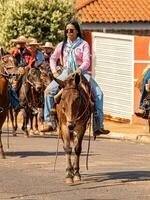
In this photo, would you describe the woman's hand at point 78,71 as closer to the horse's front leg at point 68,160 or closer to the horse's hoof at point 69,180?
the horse's front leg at point 68,160

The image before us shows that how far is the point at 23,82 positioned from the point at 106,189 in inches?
515

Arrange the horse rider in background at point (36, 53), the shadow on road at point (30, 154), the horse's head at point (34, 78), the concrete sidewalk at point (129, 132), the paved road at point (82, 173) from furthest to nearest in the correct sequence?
the horse rider in background at point (36, 53) → the horse's head at point (34, 78) → the concrete sidewalk at point (129, 132) → the shadow on road at point (30, 154) → the paved road at point (82, 173)

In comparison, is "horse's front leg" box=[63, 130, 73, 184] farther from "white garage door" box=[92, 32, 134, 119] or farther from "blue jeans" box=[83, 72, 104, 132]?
"white garage door" box=[92, 32, 134, 119]

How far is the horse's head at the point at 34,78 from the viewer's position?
26938 millimetres

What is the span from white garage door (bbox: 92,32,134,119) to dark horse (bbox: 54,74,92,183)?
1606 centimetres

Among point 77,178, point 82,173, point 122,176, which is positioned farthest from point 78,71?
point 82,173

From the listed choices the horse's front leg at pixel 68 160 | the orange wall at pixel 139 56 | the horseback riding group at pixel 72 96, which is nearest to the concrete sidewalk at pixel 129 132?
the orange wall at pixel 139 56

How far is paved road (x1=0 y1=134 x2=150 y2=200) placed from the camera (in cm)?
1401

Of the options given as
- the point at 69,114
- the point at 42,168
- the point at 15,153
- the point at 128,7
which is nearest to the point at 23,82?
the point at 15,153

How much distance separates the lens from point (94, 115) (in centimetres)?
1591

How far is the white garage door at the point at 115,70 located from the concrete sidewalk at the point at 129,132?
1.04 metres

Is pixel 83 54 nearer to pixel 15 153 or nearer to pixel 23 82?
pixel 15 153

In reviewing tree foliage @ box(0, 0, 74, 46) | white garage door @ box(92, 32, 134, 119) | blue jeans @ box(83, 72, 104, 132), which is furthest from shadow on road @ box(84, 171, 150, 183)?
tree foliage @ box(0, 0, 74, 46)

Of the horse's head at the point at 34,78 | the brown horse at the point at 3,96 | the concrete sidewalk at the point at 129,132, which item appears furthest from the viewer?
the horse's head at the point at 34,78
